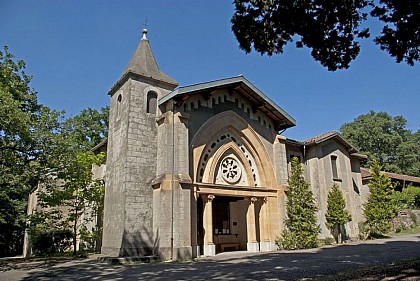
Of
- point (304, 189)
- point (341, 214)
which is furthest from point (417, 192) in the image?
point (304, 189)

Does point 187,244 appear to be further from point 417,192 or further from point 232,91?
point 417,192

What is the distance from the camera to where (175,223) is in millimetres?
15852

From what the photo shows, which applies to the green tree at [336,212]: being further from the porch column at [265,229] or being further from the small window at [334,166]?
the porch column at [265,229]

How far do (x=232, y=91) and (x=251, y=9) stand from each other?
11.0 metres

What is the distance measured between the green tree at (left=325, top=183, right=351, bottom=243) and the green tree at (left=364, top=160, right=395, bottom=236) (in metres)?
2.20

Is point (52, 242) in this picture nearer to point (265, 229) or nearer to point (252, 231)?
point (252, 231)

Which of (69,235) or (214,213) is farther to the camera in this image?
(69,235)

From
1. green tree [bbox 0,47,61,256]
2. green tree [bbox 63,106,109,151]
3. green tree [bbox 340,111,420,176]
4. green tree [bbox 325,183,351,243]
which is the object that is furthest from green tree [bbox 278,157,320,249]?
green tree [bbox 340,111,420,176]

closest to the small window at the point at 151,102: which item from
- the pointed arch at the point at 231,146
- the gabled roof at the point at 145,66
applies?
the gabled roof at the point at 145,66

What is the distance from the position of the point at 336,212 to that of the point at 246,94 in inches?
395

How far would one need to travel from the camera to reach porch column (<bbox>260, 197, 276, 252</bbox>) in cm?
1994

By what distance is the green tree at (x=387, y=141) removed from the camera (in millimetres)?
51406

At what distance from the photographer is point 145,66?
19312 millimetres

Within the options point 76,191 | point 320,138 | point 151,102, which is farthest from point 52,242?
point 320,138
